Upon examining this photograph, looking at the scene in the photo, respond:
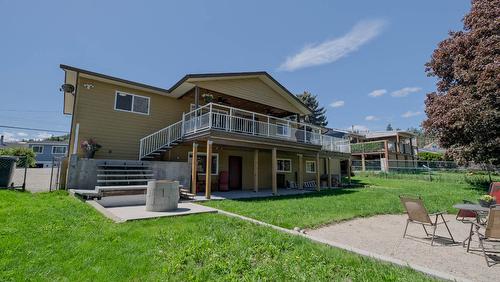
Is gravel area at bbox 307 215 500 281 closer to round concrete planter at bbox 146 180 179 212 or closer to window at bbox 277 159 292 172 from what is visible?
round concrete planter at bbox 146 180 179 212

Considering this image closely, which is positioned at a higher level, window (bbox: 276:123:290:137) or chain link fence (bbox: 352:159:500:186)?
window (bbox: 276:123:290:137)

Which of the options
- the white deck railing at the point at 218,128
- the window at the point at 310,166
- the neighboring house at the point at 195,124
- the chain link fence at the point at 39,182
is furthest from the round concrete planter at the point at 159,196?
the window at the point at 310,166

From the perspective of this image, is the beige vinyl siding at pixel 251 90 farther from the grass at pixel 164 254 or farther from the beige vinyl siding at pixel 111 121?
the grass at pixel 164 254

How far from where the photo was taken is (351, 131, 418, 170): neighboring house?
30.6m

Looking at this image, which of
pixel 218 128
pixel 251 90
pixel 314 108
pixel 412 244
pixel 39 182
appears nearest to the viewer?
pixel 412 244

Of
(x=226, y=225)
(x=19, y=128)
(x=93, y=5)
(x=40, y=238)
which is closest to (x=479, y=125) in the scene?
(x=226, y=225)

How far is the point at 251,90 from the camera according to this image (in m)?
14.7

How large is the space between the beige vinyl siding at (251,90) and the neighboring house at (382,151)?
19004mm

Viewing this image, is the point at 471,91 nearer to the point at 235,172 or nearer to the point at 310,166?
the point at 310,166

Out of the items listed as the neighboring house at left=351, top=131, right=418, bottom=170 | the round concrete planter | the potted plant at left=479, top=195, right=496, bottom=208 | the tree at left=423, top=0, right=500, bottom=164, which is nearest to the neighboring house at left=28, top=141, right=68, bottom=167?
the round concrete planter

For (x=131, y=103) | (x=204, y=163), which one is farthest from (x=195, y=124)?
(x=131, y=103)

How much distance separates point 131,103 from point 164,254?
35.6 ft

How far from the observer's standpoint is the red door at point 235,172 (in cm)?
1505

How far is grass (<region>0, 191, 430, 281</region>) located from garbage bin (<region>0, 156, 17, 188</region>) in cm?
517
